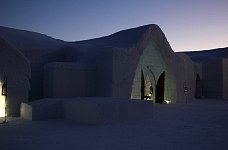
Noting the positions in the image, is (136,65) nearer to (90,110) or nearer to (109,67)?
(109,67)

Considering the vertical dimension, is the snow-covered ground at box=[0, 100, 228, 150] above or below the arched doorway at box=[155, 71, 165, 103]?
below

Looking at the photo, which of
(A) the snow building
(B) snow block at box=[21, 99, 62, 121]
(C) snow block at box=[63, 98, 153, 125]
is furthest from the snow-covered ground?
(A) the snow building

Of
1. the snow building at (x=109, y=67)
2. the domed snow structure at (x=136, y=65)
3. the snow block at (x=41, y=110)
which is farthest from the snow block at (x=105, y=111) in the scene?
the domed snow structure at (x=136, y=65)

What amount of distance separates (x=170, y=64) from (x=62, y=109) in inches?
516

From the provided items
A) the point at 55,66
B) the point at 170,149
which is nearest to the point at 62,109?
the point at 55,66

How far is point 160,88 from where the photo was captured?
23.9m

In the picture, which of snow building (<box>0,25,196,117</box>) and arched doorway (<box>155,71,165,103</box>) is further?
arched doorway (<box>155,71,165,103</box>)

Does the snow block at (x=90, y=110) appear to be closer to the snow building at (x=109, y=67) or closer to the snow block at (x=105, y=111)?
the snow block at (x=105, y=111)

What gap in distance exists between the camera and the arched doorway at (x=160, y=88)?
23766 mm

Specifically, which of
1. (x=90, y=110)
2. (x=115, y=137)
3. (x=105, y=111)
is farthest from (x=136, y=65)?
(x=115, y=137)

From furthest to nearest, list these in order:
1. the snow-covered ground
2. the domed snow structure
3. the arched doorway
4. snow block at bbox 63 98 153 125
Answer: the arched doorway, the domed snow structure, snow block at bbox 63 98 153 125, the snow-covered ground

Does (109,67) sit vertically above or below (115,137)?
above

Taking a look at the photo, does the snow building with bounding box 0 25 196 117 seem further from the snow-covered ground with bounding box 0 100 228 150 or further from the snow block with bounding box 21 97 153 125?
the snow-covered ground with bounding box 0 100 228 150

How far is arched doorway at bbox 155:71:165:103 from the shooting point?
2377 centimetres
